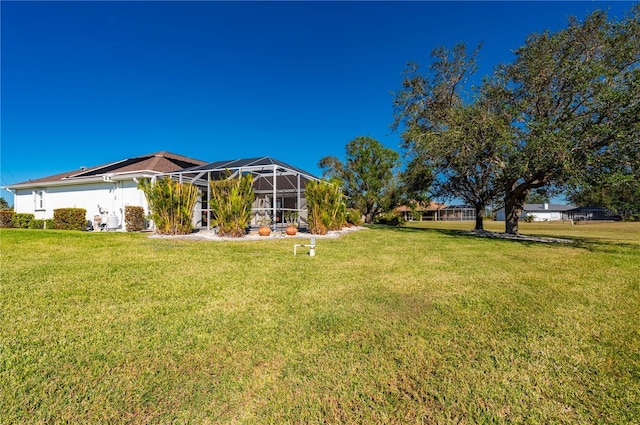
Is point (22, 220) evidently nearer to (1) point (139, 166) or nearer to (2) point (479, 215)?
(1) point (139, 166)

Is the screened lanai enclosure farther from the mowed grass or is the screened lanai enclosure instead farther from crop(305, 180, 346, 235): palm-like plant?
the mowed grass

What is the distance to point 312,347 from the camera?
2.70 m

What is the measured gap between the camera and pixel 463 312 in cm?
362

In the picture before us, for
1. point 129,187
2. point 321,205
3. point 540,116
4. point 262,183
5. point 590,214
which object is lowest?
point 590,214

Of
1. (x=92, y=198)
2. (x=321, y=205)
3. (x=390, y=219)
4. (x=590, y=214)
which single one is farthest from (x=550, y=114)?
(x=590, y=214)

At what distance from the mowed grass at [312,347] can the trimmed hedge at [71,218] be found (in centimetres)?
1095

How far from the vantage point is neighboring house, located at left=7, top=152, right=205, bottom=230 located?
15.0 m

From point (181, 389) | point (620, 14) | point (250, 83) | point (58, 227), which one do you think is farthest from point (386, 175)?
point (181, 389)

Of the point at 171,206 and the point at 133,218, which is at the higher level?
the point at 171,206

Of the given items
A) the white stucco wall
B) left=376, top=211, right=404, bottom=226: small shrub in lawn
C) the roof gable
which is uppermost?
the roof gable

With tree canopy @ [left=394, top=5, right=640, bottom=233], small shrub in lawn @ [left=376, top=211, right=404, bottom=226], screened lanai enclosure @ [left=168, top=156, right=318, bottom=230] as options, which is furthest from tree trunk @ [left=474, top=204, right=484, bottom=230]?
small shrub in lawn @ [left=376, top=211, right=404, bottom=226]

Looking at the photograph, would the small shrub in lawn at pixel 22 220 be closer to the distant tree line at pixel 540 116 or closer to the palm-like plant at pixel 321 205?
the palm-like plant at pixel 321 205

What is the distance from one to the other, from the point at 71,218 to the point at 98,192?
2.32 meters

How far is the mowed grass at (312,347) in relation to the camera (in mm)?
1932
